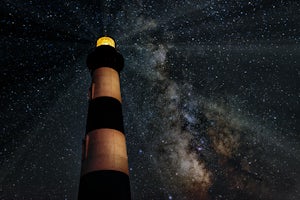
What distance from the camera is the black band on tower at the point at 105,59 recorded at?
34.5 ft

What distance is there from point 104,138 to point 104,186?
5.26 feet

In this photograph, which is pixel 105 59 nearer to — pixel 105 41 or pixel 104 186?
pixel 105 41

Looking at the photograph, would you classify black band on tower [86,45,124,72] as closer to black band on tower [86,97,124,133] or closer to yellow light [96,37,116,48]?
yellow light [96,37,116,48]

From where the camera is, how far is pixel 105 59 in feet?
34.6

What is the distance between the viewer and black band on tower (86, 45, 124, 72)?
34.5 feet

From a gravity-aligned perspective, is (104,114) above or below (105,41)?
below

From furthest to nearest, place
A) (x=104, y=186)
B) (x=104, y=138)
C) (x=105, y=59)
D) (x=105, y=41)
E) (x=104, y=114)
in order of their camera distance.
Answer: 1. (x=105, y=41)
2. (x=105, y=59)
3. (x=104, y=114)
4. (x=104, y=138)
5. (x=104, y=186)

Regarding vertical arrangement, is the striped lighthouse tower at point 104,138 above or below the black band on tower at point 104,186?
above

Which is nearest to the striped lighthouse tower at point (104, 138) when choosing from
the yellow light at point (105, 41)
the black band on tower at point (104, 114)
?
the black band on tower at point (104, 114)

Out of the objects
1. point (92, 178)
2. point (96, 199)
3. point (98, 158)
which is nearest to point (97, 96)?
point (98, 158)

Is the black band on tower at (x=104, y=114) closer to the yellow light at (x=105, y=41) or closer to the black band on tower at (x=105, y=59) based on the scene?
the black band on tower at (x=105, y=59)

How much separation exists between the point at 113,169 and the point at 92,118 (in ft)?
7.38

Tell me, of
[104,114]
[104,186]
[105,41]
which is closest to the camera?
[104,186]

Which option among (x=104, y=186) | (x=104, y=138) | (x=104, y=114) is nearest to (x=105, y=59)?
(x=104, y=114)
